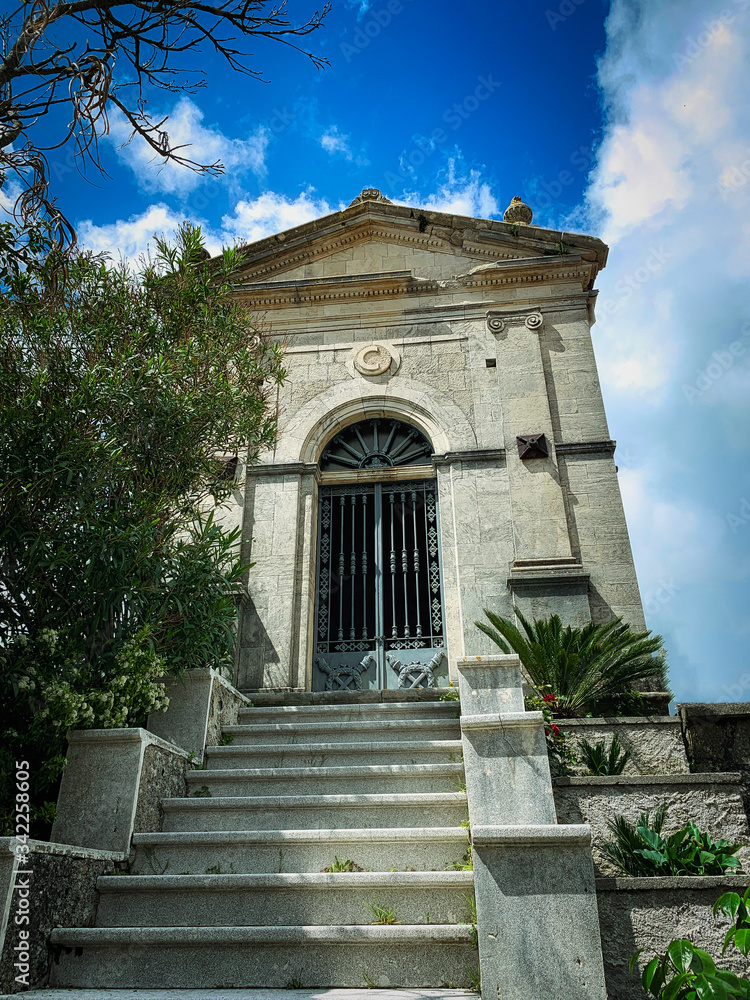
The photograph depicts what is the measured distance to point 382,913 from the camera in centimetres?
394

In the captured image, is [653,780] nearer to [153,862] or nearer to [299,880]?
[299,880]

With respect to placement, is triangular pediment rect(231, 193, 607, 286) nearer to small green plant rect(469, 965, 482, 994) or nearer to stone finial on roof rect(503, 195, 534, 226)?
stone finial on roof rect(503, 195, 534, 226)

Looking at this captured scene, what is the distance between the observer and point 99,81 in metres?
3.96

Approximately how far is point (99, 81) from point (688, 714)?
5569 mm

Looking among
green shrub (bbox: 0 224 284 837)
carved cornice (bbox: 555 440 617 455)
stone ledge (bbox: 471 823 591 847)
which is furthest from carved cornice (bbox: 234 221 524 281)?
stone ledge (bbox: 471 823 591 847)

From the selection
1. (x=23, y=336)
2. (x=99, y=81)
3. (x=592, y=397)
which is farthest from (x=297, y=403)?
(x=99, y=81)

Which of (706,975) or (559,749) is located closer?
(706,975)

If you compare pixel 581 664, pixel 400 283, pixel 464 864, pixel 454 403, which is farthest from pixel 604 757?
pixel 400 283

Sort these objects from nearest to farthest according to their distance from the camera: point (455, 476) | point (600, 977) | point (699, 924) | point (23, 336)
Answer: point (600, 977)
point (699, 924)
point (23, 336)
point (455, 476)

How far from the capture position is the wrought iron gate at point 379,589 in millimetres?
8742

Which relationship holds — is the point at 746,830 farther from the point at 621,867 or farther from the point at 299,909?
the point at 299,909

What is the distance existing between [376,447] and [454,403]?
4.05 feet

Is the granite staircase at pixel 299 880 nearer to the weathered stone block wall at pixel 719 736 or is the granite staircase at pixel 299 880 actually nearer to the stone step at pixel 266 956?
the stone step at pixel 266 956

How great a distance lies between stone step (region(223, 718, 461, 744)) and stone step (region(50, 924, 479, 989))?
2061 mm
